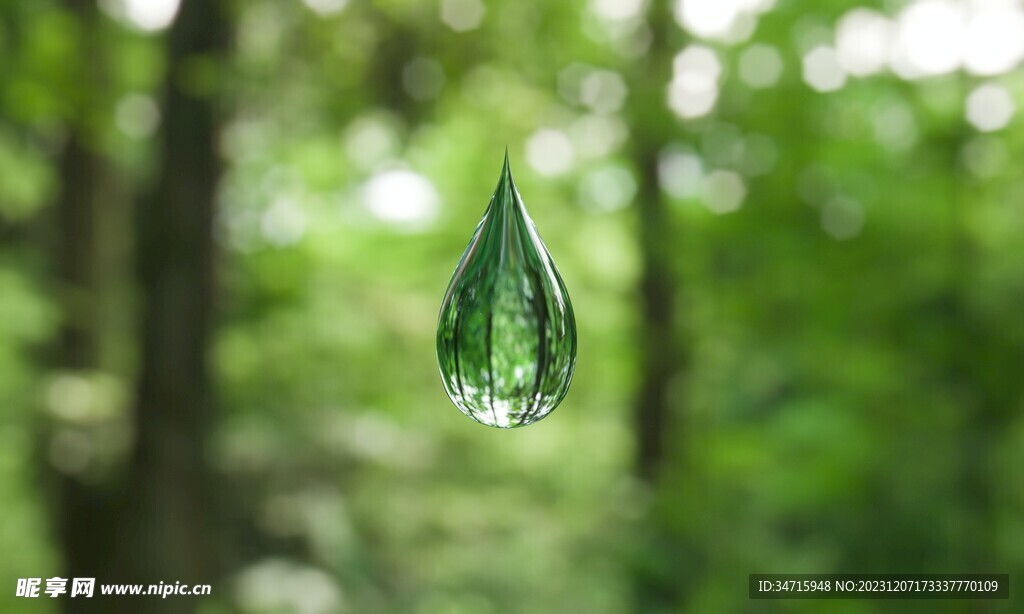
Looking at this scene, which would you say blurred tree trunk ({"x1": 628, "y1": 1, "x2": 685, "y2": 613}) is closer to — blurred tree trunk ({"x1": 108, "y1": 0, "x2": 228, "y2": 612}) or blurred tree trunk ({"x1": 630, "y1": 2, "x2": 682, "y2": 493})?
blurred tree trunk ({"x1": 630, "y1": 2, "x2": 682, "y2": 493})

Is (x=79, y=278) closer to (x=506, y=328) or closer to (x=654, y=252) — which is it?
(x=654, y=252)

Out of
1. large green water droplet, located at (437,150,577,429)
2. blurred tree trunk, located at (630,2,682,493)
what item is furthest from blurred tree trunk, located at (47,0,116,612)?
large green water droplet, located at (437,150,577,429)

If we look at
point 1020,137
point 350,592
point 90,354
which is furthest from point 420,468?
point 1020,137

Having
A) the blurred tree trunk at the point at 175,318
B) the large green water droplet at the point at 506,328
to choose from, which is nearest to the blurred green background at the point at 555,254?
the blurred tree trunk at the point at 175,318

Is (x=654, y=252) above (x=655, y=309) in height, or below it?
above

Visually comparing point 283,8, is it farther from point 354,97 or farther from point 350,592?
point 350,592

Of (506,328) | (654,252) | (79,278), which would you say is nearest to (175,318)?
(79,278)

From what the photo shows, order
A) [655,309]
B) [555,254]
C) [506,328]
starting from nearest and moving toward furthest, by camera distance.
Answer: [506,328]
[655,309]
[555,254]
